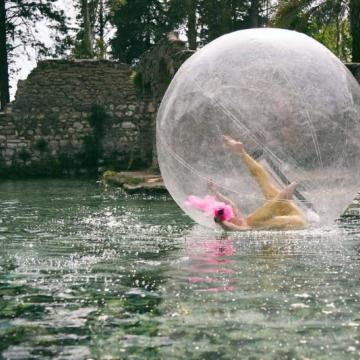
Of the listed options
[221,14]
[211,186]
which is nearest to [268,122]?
[211,186]

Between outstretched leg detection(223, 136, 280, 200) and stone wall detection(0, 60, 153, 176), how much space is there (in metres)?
13.9

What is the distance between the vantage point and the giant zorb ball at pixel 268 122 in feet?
25.2

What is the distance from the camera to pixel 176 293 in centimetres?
528

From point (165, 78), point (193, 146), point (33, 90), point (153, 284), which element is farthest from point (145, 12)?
point (153, 284)

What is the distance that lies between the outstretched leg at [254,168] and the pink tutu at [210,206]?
364 mm

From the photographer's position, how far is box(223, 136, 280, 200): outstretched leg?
768 centimetres

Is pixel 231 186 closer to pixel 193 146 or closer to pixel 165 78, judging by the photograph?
pixel 193 146

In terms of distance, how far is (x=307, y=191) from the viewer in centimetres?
774

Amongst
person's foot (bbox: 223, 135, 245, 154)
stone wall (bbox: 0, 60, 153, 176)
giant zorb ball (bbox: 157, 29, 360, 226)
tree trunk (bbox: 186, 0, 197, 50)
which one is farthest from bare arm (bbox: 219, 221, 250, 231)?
tree trunk (bbox: 186, 0, 197, 50)

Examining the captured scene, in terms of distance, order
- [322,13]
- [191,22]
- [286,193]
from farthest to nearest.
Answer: [191,22], [322,13], [286,193]

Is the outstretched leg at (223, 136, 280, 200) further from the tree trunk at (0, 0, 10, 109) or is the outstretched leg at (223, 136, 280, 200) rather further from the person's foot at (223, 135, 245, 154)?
the tree trunk at (0, 0, 10, 109)

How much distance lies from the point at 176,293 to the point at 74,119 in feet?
55.5

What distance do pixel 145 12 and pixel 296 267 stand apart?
33.3m

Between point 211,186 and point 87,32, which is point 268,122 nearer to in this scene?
point 211,186
